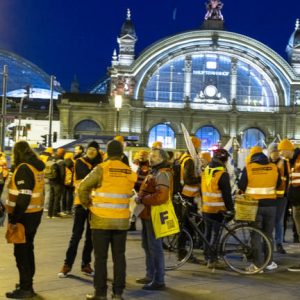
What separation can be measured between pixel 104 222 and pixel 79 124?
5672 centimetres

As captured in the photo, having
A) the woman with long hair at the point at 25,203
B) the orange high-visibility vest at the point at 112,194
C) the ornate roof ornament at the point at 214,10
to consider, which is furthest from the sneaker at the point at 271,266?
the ornate roof ornament at the point at 214,10

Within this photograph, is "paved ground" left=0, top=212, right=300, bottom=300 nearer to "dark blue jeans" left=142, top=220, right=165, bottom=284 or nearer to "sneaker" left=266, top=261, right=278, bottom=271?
"sneaker" left=266, top=261, right=278, bottom=271

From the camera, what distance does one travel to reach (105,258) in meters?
7.07

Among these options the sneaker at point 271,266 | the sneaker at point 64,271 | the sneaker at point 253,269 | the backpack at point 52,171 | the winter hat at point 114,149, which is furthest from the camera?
the backpack at point 52,171

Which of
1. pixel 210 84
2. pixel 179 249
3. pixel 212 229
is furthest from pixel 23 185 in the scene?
pixel 210 84

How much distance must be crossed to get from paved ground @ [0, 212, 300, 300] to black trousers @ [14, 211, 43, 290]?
26 cm

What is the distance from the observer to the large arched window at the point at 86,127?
206ft

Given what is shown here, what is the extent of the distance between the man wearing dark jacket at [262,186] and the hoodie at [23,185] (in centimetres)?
363

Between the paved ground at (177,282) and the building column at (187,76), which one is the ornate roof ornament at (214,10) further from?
the paved ground at (177,282)

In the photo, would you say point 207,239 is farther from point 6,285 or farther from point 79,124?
point 79,124

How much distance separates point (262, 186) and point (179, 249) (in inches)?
64.6

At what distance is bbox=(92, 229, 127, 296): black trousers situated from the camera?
7.04 metres

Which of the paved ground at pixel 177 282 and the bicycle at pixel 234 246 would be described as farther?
the bicycle at pixel 234 246

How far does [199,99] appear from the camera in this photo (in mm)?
64688
